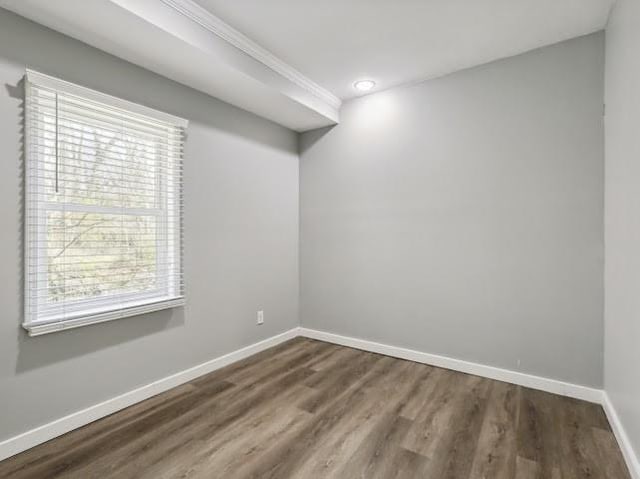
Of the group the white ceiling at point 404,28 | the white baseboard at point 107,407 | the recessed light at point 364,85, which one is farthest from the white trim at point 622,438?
the recessed light at point 364,85

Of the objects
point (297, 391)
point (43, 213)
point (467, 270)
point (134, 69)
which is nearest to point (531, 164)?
point (467, 270)

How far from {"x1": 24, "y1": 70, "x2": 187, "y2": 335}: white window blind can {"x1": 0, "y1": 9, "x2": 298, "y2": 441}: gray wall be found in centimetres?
8

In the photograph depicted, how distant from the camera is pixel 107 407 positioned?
6.86 feet

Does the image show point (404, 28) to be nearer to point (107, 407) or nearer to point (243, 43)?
point (243, 43)

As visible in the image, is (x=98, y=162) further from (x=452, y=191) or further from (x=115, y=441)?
(x=452, y=191)

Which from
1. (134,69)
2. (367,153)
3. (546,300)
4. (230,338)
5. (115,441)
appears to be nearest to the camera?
(115,441)

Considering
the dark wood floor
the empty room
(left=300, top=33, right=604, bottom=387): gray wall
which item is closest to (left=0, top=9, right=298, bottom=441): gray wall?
the empty room

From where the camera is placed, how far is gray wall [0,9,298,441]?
1.75 meters

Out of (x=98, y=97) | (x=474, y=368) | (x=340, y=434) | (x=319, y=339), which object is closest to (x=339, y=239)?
(x=319, y=339)

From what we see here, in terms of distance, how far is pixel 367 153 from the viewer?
10.7 ft

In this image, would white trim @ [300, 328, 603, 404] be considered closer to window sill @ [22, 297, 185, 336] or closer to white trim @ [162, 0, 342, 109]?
window sill @ [22, 297, 185, 336]

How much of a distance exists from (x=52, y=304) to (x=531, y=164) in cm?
333

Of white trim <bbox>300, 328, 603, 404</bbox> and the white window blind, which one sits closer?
the white window blind

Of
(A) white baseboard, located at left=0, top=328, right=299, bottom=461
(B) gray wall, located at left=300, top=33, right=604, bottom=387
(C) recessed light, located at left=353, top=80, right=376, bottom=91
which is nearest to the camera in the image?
(A) white baseboard, located at left=0, top=328, right=299, bottom=461
